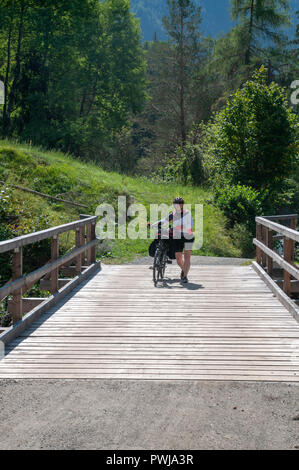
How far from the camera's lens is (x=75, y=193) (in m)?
23.9

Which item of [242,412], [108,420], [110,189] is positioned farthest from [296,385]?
[110,189]

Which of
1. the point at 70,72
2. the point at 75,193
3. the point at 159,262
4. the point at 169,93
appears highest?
the point at 70,72

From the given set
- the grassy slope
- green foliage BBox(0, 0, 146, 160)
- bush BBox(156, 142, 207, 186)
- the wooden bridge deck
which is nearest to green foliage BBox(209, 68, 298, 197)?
the grassy slope

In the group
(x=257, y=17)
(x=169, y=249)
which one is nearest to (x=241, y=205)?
(x=169, y=249)

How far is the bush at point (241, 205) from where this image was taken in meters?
21.5

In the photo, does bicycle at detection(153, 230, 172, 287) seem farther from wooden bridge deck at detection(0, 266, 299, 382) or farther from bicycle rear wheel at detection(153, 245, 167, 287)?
wooden bridge deck at detection(0, 266, 299, 382)

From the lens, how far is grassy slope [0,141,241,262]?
1884 centimetres

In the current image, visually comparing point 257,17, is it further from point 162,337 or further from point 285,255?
point 162,337

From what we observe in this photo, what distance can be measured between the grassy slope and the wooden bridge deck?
26.1 ft

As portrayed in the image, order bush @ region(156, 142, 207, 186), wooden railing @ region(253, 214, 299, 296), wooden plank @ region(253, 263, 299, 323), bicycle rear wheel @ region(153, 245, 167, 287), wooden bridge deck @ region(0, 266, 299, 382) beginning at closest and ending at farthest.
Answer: wooden bridge deck @ region(0, 266, 299, 382), wooden plank @ region(253, 263, 299, 323), wooden railing @ region(253, 214, 299, 296), bicycle rear wheel @ region(153, 245, 167, 287), bush @ region(156, 142, 207, 186)

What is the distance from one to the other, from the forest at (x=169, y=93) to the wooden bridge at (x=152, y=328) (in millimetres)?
Answer: 11944

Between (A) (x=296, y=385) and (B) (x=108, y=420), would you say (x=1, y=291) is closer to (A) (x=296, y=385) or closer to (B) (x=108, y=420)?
(B) (x=108, y=420)

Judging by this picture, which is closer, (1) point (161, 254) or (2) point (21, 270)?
(2) point (21, 270)

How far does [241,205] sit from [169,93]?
102 ft
